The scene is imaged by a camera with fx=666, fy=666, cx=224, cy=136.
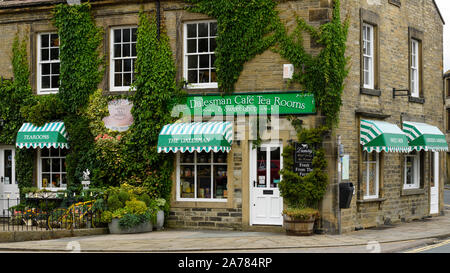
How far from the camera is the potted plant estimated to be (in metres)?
18.0

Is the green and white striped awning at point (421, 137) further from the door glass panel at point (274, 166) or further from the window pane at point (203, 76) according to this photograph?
the window pane at point (203, 76)

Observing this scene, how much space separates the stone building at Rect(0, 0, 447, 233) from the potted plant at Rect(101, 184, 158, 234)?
1.02m

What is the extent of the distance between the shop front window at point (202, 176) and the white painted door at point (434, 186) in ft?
29.3

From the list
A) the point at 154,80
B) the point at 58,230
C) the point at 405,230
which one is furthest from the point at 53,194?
the point at 405,230

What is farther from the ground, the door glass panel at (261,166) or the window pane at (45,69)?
the window pane at (45,69)

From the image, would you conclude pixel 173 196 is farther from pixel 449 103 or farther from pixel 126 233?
pixel 449 103

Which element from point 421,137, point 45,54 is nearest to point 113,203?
point 45,54

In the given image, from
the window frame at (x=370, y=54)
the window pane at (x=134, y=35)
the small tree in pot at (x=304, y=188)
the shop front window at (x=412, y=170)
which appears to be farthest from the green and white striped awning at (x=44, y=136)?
the shop front window at (x=412, y=170)

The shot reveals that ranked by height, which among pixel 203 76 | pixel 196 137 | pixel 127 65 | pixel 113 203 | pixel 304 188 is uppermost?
pixel 127 65

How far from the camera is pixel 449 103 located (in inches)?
2109

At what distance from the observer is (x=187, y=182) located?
19.3 m

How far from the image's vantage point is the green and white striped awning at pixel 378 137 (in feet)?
62.1

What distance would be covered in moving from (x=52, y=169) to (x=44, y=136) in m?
1.42

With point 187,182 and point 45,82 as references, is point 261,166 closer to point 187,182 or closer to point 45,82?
point 187,182
